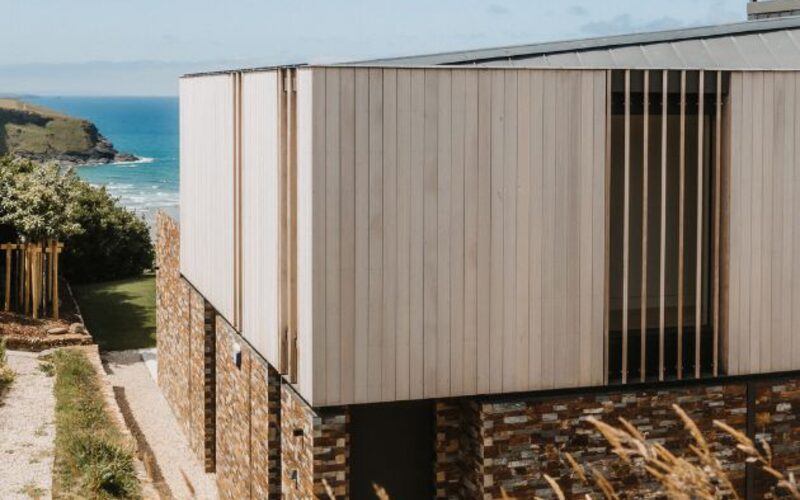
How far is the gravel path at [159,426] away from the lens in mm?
14570

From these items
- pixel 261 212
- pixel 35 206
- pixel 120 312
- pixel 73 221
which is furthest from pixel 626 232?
pixel 73 221

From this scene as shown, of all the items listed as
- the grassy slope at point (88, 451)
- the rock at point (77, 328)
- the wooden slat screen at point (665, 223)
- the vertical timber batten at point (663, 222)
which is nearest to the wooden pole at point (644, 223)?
the wooden slat screen at point (665, 223)

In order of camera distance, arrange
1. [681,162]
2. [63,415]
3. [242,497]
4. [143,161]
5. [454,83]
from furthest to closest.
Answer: [143,161] → [63,415] → [242,497] → [681,162] → [454,83]

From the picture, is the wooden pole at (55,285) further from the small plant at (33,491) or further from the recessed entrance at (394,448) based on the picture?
the recessed entrance at (394,448)

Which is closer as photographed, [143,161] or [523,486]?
[523,486]

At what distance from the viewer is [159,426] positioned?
17484mm

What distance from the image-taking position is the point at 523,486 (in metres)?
9.23

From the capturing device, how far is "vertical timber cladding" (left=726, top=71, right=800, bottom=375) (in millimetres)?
9648

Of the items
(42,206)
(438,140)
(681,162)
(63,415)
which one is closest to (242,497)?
(63,415)

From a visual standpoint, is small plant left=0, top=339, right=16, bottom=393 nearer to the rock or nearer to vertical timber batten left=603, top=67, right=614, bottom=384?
the rock

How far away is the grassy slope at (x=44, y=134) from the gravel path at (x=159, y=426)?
108m

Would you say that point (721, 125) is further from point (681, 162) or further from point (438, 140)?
point (438, 140)

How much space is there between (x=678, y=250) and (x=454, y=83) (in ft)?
8.76

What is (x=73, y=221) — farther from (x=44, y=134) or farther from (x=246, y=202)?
A: (x=44, y=134)
